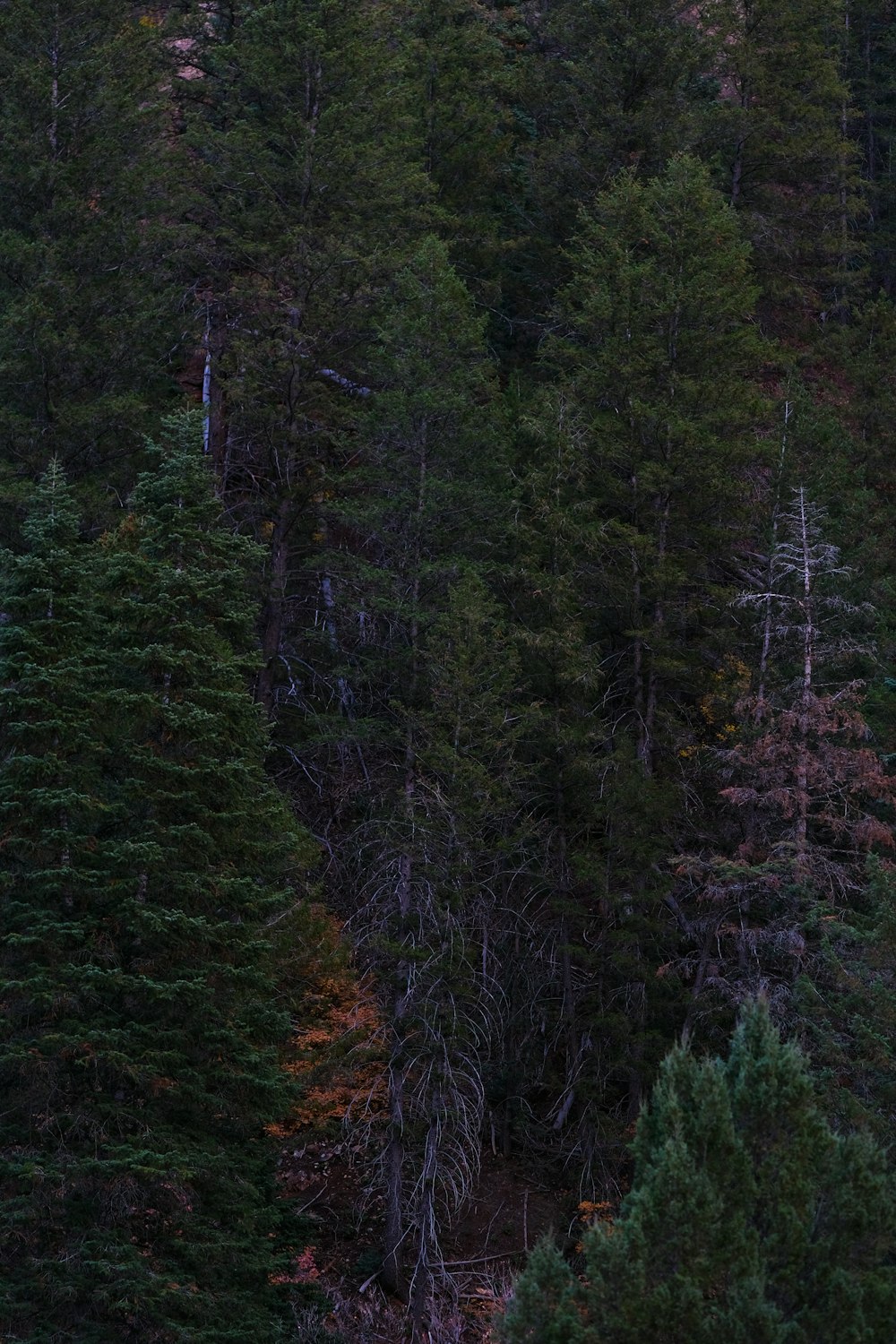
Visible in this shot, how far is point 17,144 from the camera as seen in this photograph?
64.6 ft

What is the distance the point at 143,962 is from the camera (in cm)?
1400

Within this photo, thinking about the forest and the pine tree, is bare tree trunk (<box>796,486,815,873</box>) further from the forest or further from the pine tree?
the pine tree

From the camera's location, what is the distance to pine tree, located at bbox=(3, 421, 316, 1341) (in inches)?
515

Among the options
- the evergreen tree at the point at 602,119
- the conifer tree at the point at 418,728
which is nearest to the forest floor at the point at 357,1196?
the conifer tree at the point at 418,728

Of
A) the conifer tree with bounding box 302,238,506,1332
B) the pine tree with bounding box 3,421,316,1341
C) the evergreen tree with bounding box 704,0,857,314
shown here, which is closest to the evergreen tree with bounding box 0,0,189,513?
the conifer tree with bounding box 302,238,506,1332

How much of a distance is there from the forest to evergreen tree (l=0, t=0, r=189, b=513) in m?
0.07

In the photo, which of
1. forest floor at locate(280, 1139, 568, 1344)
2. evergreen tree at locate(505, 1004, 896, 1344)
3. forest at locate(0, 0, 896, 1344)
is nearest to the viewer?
evergreen tree at locate(505, 1004, 896, 1344)

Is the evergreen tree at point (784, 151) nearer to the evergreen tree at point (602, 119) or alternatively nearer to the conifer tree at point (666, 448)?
the evergreen tree at point (602, 119)

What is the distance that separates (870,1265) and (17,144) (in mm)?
16743

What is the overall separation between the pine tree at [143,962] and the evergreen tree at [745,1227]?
15.7 ft

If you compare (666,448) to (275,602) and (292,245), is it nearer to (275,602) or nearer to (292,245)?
(275,602)

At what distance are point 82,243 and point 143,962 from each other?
34.3 feet

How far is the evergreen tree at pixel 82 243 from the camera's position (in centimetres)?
1911

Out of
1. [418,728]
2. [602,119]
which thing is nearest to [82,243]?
[418,728]
